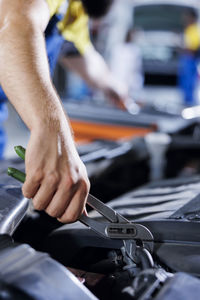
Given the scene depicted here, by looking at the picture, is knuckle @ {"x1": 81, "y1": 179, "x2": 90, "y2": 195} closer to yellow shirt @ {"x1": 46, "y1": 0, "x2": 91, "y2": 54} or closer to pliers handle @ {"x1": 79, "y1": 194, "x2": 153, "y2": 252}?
pliers handle @ {"x1": 79, "y1": 194, "x2": 153, "y2": 252}

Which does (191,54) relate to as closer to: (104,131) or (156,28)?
(156,28)

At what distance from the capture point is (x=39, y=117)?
716 millimetres

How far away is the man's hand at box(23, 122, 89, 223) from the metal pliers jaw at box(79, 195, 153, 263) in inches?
3.1

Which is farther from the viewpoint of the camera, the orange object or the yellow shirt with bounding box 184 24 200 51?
the yellow shirt with bounding box 184 24 200 51

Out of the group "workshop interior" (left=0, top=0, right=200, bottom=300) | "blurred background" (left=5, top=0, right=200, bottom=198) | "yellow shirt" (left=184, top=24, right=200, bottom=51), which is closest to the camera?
"workshop interior" (left=0, top=0, right=200, bottom=300)

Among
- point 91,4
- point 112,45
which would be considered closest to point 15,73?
point 91,4

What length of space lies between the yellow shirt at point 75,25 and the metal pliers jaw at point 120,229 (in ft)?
2.86

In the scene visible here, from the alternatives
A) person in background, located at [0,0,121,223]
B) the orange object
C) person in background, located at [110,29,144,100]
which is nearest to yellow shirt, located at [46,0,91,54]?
the orange object

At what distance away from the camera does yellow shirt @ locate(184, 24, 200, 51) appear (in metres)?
6.96

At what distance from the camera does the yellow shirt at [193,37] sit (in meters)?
6.96

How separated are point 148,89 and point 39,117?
876cm

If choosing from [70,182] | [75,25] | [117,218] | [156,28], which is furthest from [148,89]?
[70,182]

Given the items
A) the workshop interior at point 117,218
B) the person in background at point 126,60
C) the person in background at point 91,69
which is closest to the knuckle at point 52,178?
the workshop interior at point 117,218

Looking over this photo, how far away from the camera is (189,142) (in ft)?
5.75
